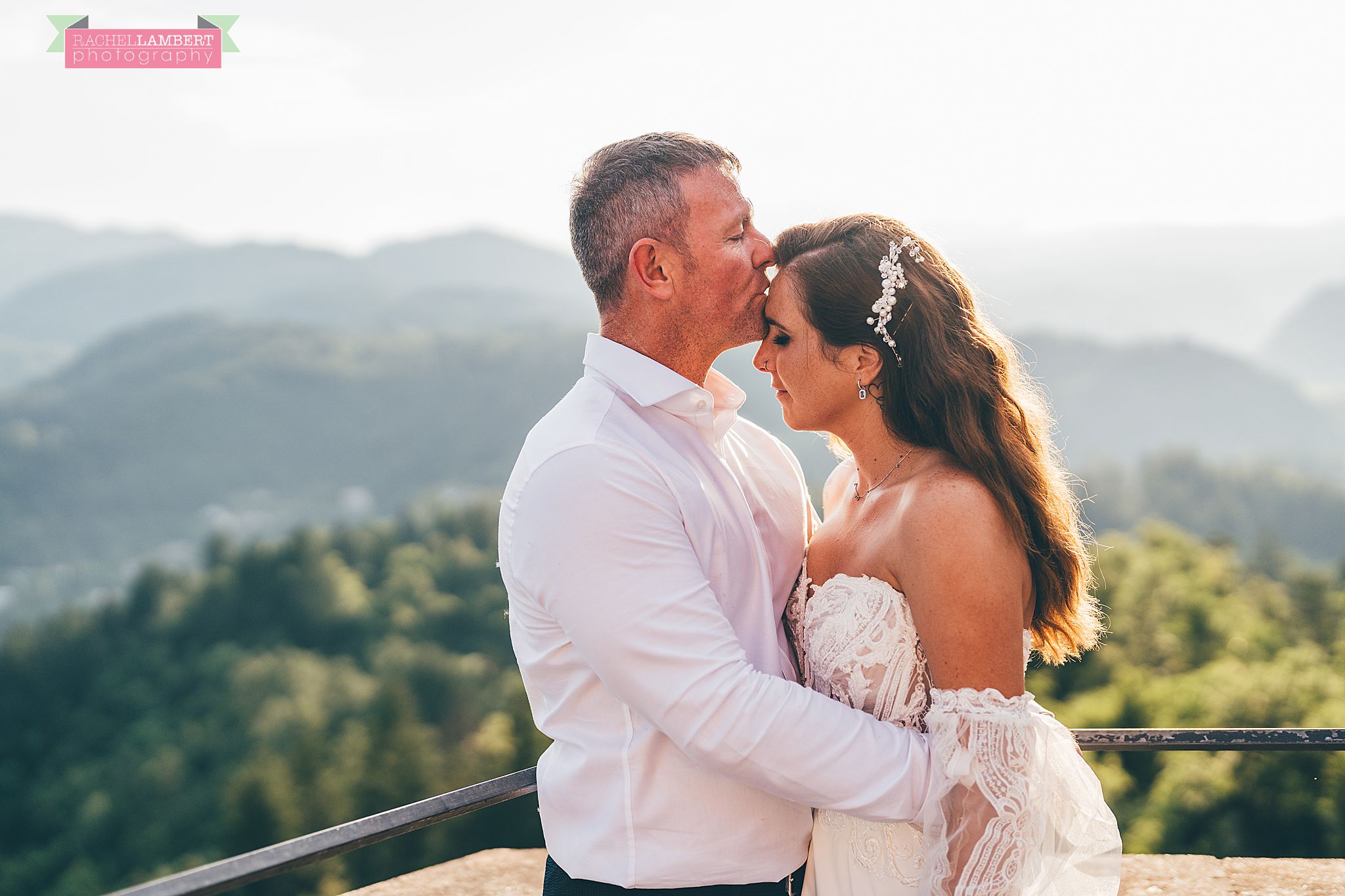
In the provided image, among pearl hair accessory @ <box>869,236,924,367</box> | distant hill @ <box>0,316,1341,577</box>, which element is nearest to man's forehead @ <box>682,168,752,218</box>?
pearl hair accessory @ <box>869,236,924,367</box>

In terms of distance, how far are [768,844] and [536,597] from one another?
0.79 meters

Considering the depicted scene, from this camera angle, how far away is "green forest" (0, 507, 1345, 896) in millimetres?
20109

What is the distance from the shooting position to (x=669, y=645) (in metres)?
2.16

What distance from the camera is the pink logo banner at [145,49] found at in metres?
6.43

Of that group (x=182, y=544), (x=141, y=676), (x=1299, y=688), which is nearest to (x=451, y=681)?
(x=141, y=676)

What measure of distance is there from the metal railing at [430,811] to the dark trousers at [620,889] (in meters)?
0.22

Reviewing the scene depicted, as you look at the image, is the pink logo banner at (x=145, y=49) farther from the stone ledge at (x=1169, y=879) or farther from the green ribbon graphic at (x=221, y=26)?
the stone ledge at (x=1169, y=879)

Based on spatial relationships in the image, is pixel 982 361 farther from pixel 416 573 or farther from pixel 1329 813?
pixel 416 573

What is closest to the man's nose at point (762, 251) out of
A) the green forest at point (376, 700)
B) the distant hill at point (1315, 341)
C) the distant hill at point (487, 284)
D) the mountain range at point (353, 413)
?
the green forest at point (376, 700)

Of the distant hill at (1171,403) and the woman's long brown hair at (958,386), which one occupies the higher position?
the woman's long brown hair at (958,386)

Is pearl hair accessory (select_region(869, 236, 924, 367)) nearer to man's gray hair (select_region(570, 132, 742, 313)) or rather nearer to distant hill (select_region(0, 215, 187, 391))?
man's gray hair (select_region(570, 132, 742, 313))

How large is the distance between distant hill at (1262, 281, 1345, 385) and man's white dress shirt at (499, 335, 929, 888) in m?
137

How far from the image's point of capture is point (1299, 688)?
20.5 m

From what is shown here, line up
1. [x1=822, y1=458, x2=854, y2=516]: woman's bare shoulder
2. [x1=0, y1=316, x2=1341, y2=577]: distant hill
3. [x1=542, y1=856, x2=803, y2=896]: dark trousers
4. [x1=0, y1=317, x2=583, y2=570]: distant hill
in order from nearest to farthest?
[x1=542, y1=856, x2=803, y2=896]: dark trousers → [x1=822, y1=458, x2=854, y2=516]: woman's bare shoulder → [x1=0, y1=316, x2=1341, y2=577]: distant hill → [x1=0, y1=317, x2=583, y2=570]: distant hill
